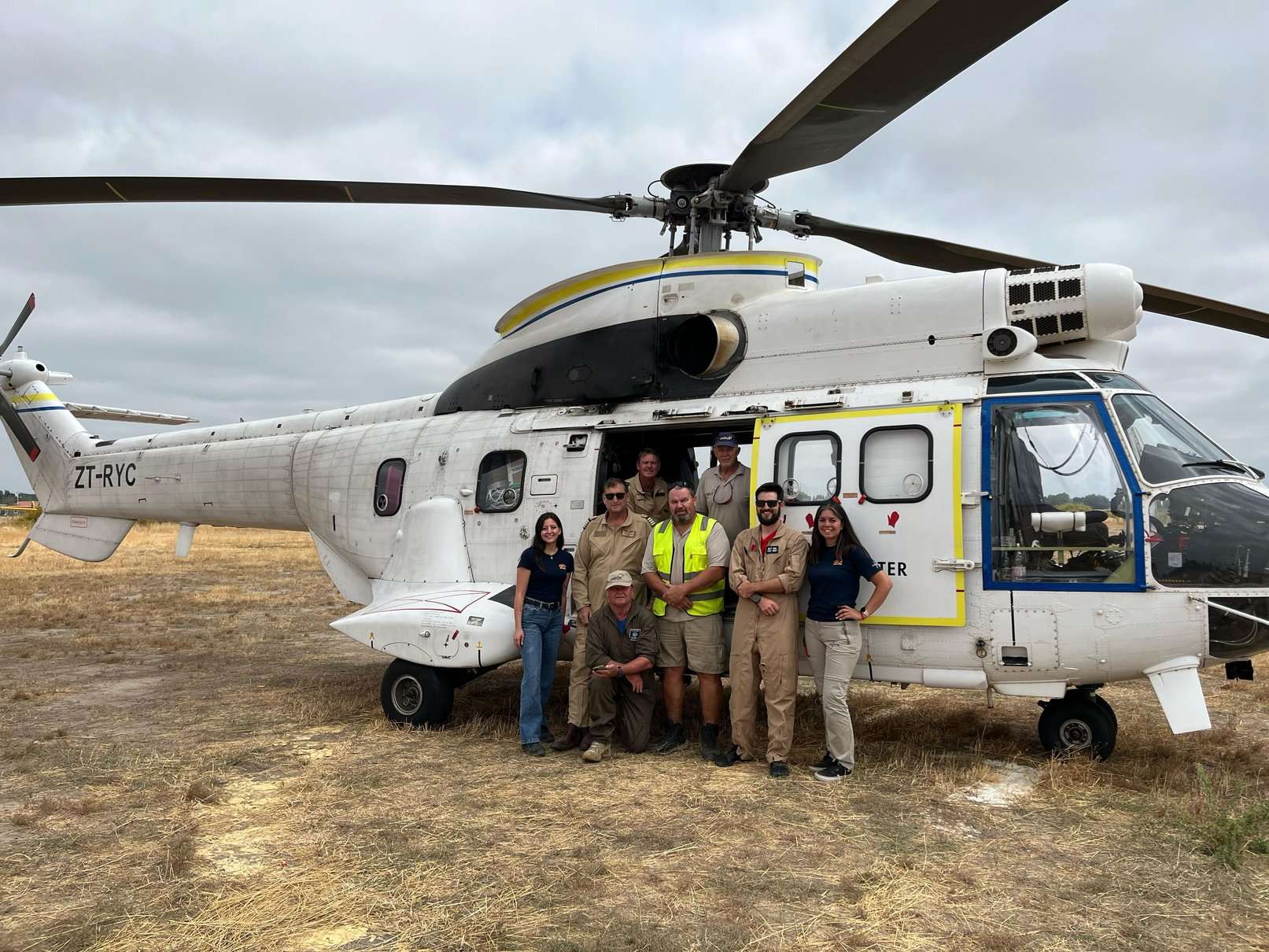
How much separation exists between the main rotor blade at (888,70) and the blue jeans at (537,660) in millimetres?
3524

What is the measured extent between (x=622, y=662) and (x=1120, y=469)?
3.42 metres

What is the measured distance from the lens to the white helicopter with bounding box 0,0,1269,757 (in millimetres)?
5398

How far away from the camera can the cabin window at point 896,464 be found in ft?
19.7

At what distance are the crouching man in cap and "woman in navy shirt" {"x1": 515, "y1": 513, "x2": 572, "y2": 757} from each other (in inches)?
14.2

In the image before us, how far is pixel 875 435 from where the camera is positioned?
6.25 metres

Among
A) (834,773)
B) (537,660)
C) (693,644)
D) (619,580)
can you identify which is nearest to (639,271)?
(619,580)

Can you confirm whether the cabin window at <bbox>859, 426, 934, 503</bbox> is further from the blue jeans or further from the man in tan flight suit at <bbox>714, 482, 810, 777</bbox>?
the blue jeans

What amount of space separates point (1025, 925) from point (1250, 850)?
156 centimetres

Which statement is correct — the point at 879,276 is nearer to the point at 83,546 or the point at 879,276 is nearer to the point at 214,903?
the point at 214,903

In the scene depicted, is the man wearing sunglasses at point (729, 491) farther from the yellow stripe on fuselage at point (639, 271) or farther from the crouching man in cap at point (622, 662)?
the yellow stripe on fuselage at point (639, 271)

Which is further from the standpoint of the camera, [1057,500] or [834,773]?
[834,773]

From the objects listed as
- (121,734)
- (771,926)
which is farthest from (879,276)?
(121,734)

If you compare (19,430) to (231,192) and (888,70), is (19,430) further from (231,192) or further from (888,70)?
(888,70)

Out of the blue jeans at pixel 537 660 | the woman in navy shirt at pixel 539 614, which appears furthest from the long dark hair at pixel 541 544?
the blue jeans at pixel 537 660
